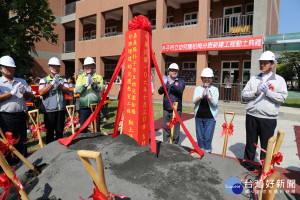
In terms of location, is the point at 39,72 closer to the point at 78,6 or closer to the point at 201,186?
the point at 78,6

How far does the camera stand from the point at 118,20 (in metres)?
15.5

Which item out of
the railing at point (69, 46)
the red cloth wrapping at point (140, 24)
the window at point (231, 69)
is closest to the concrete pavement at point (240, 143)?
the red cloth wrapping at point (140, 24)

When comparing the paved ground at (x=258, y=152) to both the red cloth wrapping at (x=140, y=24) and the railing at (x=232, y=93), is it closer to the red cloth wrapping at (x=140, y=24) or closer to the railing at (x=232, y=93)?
the red cloth wrapping at (x=140, y=24)

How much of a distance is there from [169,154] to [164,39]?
405 inches

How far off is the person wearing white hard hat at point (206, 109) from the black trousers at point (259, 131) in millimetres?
514

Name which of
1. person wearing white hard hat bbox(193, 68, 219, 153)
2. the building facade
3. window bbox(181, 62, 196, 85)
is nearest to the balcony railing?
the building facade

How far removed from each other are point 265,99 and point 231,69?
9580mm

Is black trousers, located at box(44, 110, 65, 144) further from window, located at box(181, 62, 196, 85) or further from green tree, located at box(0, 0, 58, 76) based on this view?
window, located at box(181, 62, 196, 85)

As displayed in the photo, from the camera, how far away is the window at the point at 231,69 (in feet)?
37.2

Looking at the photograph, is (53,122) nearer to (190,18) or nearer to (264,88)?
(264,88)

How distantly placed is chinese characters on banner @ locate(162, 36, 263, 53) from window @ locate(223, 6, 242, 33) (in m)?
1.59

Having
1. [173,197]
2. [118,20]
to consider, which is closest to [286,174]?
[173,197]

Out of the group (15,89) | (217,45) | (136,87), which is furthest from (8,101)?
(217,45)

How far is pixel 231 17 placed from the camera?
35.1 ft
